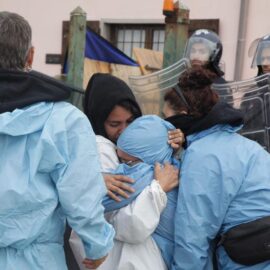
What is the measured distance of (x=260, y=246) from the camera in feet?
6.91

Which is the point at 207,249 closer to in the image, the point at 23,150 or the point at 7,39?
the point at 23,150

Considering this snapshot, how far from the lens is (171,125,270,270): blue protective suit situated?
210 centimetres

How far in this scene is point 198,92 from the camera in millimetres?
2297

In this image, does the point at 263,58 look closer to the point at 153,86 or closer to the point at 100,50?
the point at 153,86

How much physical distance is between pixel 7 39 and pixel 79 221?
2.11 ft

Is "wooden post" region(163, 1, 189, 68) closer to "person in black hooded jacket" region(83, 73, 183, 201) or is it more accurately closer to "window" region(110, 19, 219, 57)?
"person in black hooded jacket" region(83, 73, 183, 201)

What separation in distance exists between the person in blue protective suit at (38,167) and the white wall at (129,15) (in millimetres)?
6506

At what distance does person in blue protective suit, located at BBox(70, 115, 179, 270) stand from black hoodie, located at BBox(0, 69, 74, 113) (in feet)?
1.46

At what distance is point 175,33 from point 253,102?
1.20m

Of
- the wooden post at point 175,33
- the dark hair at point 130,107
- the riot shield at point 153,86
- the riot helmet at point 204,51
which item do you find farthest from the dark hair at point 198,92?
the wooden post at point 175,33

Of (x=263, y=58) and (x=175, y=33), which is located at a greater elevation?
(x=175, y=33)

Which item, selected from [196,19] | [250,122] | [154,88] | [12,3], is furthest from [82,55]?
[12,3]

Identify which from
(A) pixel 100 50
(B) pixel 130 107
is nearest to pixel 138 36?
(A) pixel 100 50

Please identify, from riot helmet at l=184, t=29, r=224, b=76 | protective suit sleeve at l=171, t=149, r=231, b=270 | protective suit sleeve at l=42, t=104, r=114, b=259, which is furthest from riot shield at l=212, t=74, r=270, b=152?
protective suit sleeve at l=42, t=104, r=114, b=259
